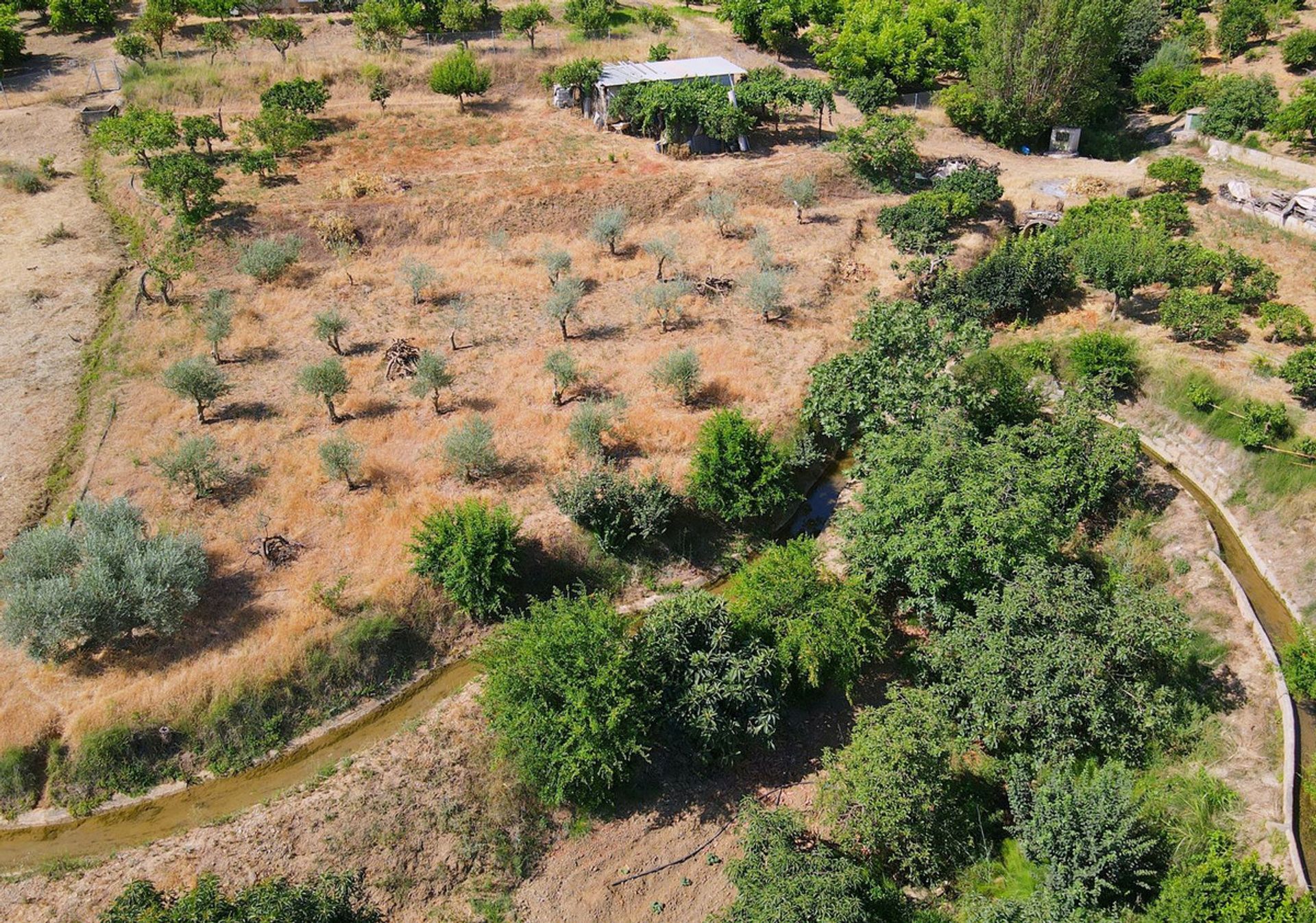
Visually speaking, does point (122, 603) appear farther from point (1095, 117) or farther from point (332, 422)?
point (1095, 117)

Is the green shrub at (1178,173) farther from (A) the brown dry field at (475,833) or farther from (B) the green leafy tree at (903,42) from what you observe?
(A) the brown dry field at (475,833)

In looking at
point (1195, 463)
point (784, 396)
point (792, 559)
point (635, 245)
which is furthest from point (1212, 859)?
point (635, 245)

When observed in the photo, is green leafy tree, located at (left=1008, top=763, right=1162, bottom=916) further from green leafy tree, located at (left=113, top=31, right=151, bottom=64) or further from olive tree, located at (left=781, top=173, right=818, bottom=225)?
green leafy tree, located at (left=113, top=31, right=151, bottom=64)

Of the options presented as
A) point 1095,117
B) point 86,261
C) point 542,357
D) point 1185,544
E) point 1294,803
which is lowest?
point 1294,803

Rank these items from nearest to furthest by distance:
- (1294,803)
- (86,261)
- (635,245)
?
1. (1294,803)
2. (86,261)
3. (635,245)

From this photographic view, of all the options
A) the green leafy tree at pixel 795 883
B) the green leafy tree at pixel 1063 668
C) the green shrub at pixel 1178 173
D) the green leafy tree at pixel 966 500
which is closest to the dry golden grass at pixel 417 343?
the green leafy tree at pixel 966 500
